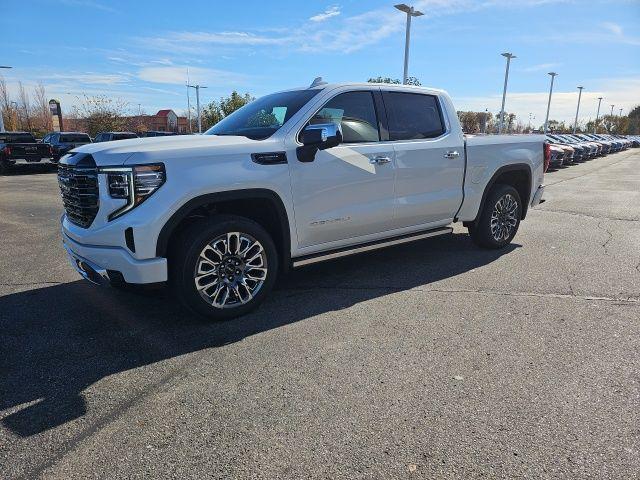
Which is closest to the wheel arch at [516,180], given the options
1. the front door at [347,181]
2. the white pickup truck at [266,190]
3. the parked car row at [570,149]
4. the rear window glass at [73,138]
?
the white pickup truck at [266,190]

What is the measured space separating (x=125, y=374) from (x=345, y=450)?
165 cm

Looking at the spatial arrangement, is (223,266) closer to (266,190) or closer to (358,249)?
(266,190)

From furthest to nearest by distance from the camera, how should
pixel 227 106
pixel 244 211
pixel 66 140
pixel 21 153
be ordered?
pixel 227 106
pixel 66 140
pixel 21 153
pixel 244 211

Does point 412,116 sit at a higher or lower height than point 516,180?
higher

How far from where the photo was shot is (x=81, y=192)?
380 cm

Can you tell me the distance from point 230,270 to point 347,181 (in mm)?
1374

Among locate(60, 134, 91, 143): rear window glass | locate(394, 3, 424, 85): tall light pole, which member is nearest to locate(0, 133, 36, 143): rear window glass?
locate(60, 134, 91, 143): rear window glass

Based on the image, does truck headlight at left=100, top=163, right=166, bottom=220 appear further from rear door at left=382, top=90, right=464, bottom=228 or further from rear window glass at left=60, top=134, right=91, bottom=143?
rear window glass at left=60, top=134, right=91, bottom=143

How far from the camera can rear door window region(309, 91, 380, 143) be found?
179 inches

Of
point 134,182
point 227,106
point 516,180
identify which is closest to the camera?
point 134,182

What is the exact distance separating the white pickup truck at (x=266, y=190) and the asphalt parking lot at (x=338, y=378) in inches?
20.4

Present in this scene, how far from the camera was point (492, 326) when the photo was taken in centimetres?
396

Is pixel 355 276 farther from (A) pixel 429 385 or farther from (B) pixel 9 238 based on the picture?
(B) pixel 9 238

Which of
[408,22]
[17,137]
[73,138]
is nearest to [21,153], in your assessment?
[17,137]
